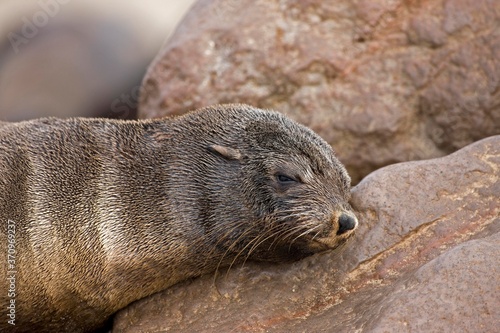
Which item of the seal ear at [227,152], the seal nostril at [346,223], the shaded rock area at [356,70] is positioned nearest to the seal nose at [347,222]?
the seal nostril at [346,223]

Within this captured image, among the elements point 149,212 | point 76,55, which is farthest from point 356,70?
point 76,55

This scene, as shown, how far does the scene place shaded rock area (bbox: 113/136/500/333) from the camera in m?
5.36

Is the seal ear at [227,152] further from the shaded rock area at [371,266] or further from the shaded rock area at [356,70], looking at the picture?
the shaded rock area at [356,70]

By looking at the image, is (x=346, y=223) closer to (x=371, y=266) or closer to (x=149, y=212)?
(x=371, y=266)

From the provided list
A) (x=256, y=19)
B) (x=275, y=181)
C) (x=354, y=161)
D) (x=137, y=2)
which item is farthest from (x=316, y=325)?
(x=137, y=2)

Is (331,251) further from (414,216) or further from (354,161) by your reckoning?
(354,161)

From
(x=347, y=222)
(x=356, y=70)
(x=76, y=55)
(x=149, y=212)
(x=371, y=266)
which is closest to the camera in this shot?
(x=347, y=222)

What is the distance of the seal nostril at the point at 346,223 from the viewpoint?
565cm

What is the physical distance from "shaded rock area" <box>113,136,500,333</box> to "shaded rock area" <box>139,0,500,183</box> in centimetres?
195

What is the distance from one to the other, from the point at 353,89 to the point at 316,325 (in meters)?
3.50

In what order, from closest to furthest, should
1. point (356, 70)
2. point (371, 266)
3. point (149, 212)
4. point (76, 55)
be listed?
point (371, 266), point (149, 212), point (356, 70), point (76, 55)

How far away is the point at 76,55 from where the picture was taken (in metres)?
10.2

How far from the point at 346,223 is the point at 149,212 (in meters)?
1.43

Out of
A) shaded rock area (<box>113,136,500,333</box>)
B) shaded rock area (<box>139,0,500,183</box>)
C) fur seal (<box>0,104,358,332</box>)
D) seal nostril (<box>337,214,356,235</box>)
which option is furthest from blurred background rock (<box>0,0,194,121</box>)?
seal nostril (<box>337,214,356,235</box>)
